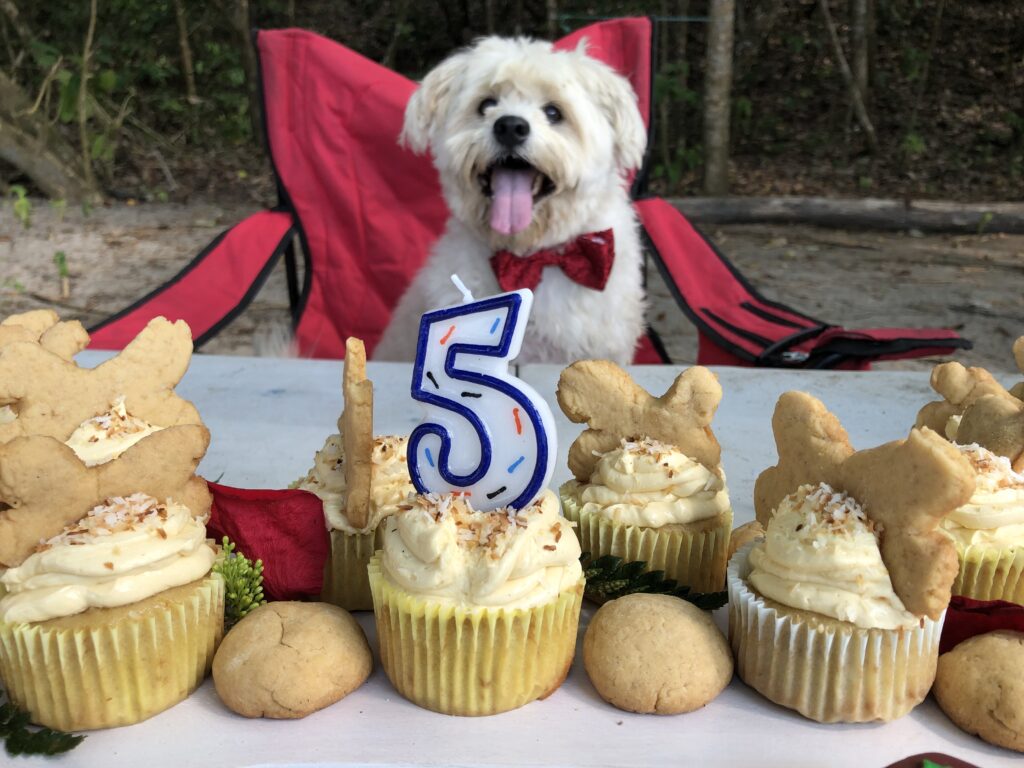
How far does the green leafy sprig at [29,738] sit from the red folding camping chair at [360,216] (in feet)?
6.19

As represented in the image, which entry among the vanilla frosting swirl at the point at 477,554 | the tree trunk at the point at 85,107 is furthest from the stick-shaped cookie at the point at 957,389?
the tree trunk at the point at 85,107

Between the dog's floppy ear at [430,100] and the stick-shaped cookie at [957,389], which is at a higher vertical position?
the dog's floppy ear at [430,100]

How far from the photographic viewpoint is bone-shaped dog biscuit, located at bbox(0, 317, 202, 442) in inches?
43.6

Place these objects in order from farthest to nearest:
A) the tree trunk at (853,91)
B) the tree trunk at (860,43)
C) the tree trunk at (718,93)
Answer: the tree trunk at (860,43)
the tree trunk at (853,91)
the tree trunk at (718,93)

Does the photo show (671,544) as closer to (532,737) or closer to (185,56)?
(532,737)

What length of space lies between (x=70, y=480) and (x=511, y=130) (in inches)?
72.3

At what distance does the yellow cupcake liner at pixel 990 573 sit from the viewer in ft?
3.56

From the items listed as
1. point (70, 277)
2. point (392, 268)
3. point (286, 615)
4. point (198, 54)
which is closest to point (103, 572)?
point (286, 615)

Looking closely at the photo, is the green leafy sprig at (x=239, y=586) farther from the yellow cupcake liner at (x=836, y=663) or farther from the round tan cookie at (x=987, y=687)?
the round tan cookie at (x=987, y=687)

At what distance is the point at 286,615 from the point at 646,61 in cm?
265

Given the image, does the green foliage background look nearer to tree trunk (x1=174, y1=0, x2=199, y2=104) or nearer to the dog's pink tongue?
tree trunk (x1=174, y1=0, x2=199, y2=104)

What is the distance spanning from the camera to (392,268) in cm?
337

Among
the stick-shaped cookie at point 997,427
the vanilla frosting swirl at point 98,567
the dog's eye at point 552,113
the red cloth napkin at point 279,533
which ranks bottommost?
the red cloth napkin at point 279,533

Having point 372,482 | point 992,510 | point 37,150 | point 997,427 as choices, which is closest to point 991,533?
point 992,510
